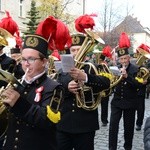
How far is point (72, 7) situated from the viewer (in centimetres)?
3816

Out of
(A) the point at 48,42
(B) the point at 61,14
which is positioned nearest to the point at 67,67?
(A) the point at 48,42

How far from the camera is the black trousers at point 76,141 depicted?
4.62 meters

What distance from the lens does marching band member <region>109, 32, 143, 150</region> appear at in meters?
6.72

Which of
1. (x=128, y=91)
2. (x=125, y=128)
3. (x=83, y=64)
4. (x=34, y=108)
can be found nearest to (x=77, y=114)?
(x=83, y=64)

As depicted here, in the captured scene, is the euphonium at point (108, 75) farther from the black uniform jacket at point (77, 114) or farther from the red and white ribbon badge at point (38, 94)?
the red and white ribbon badge at point (38, 94)

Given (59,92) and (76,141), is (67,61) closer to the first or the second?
(59,92)

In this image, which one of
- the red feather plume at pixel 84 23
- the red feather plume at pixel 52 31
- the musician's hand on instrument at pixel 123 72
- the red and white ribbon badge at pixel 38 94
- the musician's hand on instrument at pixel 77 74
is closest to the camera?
the red and white ribbon badge at pixel 38 94

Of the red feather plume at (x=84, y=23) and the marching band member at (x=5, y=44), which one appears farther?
the red feather plume at (x=84, y=23)

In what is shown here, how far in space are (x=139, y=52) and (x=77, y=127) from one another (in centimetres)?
408

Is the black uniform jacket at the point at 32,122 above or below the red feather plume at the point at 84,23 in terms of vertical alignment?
below

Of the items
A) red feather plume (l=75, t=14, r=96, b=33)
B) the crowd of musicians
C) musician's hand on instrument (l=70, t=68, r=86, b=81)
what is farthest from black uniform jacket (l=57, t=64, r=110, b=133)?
red feather plume (l=75, t=14, r=96, b=33)

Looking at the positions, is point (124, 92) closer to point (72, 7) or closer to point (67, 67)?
point (67, 67)

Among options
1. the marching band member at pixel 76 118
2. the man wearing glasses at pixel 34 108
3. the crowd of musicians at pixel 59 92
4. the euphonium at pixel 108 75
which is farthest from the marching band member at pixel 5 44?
the euphonium at pixel 108 75

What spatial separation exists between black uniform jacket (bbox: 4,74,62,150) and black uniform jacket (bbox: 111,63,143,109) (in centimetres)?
363
